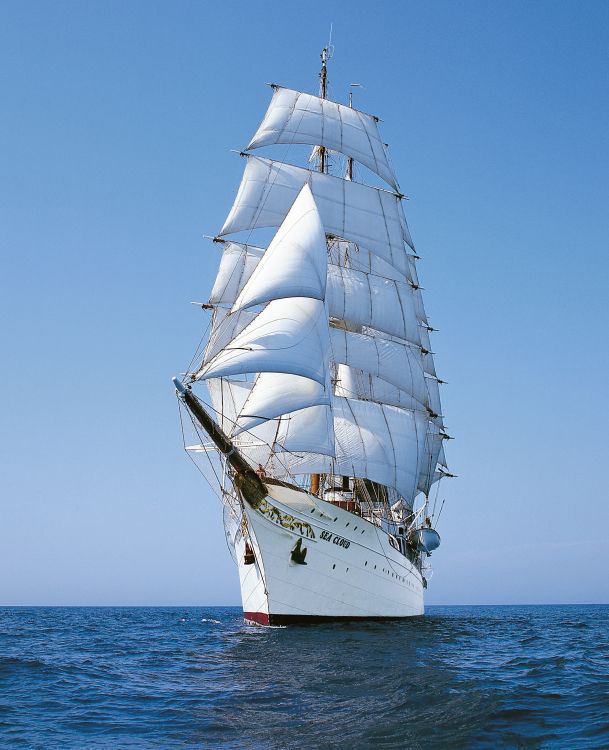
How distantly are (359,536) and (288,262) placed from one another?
12.0 meters

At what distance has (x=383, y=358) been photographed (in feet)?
143

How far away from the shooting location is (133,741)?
1065 cm

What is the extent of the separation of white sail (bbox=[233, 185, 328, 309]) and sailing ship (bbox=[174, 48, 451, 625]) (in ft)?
0.21

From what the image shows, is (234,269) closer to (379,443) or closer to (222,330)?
(222,330)

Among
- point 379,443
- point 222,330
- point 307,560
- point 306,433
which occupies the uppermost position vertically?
point 222,330

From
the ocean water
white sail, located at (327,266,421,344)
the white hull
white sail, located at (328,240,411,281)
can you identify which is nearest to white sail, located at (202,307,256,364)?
white sail, located at (327,266,421,344)

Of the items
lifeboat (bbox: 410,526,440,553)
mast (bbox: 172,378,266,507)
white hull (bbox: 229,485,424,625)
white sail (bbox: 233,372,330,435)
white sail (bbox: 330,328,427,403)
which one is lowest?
white hull (bbox: 229,485,424,625)

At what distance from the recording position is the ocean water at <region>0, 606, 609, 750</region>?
429 inches

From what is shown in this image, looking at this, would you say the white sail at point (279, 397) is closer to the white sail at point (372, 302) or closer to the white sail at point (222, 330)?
the white sail at point (222, 330)

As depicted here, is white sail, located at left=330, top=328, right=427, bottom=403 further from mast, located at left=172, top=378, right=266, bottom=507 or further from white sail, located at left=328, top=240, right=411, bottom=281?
mast, located at left=172, top=378, right=266, bottom=507

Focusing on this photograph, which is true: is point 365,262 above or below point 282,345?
above

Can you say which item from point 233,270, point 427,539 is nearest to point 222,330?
point 233,270

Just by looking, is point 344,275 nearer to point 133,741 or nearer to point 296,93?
point 296,93

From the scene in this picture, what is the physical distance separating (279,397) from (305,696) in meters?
13.4
